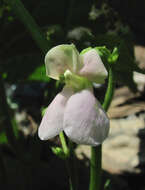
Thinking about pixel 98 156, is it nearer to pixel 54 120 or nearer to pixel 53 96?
pixel 54 120

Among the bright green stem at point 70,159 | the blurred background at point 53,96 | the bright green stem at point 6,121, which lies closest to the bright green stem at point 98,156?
the bright green stem at point 70,159

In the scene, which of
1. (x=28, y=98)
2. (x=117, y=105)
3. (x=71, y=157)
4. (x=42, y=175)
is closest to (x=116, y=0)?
(x=117, y=105)

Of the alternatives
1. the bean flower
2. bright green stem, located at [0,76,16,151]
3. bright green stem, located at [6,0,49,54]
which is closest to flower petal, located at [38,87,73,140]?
the bean flower

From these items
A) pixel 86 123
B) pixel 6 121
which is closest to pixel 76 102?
pixel 86 123

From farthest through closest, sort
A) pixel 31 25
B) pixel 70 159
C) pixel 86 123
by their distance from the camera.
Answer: pixel 70 159 → pixel 31 25 → pixel 86 123

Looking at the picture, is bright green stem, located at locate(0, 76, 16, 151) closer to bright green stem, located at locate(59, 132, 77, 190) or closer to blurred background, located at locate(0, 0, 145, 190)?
blurred background, located at locate(0, 0, 145, 190)

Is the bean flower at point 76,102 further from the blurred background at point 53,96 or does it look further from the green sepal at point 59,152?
the blurred background at point 53,96
